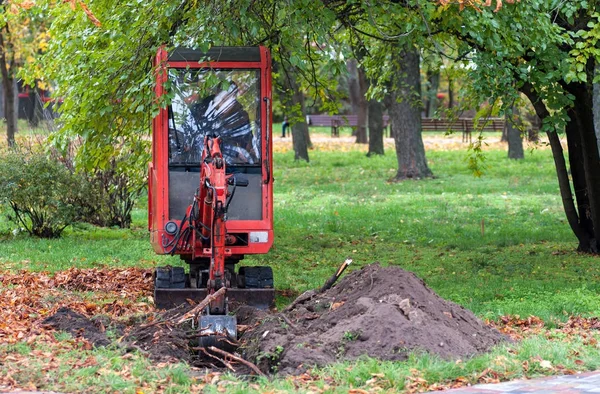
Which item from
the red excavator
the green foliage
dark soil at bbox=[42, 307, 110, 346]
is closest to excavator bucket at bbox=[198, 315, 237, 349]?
dark soil at bbox=[42, 307, 110, 346]

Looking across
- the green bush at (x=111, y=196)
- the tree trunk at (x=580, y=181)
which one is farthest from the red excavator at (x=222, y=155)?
the tree trunk at (x=580, y=181)

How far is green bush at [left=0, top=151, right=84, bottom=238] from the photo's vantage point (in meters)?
16.2

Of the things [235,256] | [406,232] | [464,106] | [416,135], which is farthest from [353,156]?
[235,256]

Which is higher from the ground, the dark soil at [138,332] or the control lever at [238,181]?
the control lever at [238,181]

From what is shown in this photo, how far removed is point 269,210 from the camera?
1127 centimetres

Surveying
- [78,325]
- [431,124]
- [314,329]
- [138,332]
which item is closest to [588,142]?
[314,329]

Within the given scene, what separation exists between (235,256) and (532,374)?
15.5 ft

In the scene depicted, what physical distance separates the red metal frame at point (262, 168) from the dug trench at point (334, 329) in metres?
1.04

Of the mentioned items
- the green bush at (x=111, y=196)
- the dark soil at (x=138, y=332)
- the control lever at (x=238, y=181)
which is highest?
the control lever at (x=238, y=181)

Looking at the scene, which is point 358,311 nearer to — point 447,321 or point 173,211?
point 447,321

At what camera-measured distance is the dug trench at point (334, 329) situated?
8141 millimetres

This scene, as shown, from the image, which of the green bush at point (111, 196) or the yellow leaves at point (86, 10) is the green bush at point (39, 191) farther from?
the yellow leaves at point (86, 10)

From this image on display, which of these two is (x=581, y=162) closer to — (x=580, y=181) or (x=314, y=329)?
(x=580, y=181)

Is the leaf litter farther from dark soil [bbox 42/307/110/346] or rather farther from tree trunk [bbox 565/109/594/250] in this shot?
tree trunk [bbox 565/109/594/250]
